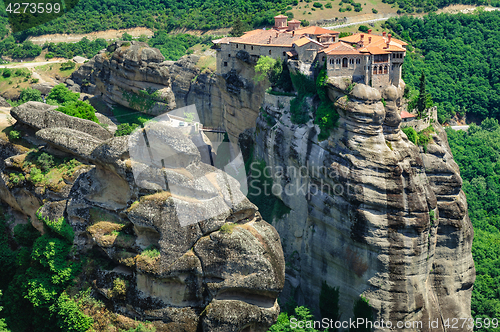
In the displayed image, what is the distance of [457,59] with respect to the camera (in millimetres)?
86750

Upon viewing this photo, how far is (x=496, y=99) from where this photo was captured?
83.0 m

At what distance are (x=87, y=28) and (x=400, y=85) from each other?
297 feet

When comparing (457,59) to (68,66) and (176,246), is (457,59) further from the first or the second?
(176,246)

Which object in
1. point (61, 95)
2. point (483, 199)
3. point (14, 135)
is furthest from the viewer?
point (61, 95)

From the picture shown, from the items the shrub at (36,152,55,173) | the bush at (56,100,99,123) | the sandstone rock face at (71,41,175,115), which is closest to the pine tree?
the bush at (56,100,99,123)

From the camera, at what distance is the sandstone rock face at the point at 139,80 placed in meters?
68.8

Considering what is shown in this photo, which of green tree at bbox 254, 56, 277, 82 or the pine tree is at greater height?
green tree at bbox 254, 56, 277, 82

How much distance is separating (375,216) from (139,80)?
41942 mm

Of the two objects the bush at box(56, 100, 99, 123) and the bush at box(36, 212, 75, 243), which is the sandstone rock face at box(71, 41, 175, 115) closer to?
the bush at box(56, 100, 99, 123)

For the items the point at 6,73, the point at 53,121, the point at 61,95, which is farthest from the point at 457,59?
the point at 6,73

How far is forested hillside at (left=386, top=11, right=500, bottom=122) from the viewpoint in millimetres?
82000

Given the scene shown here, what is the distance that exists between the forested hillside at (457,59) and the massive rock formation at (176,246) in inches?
2032

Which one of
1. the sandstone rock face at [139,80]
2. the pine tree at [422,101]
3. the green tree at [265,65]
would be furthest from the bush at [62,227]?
the sandstone rock face at [139,80]

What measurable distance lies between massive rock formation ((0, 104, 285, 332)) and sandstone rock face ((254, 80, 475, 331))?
400 inches
